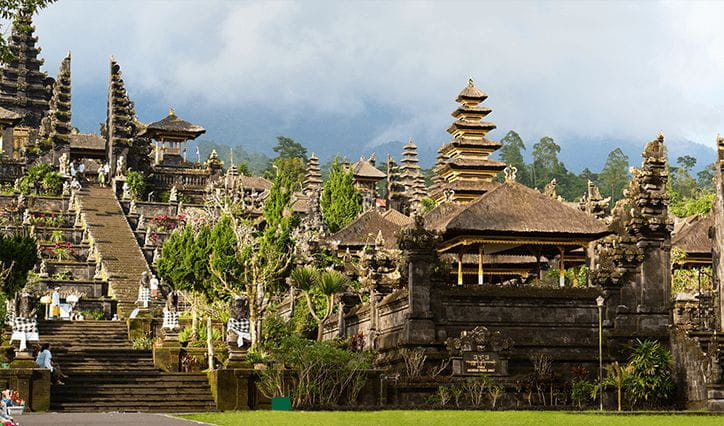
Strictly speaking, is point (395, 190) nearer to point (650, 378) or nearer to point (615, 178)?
point (615, 178)

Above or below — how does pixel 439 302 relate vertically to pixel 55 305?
below

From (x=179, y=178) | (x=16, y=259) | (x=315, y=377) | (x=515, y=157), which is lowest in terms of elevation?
(x=315, y=377)

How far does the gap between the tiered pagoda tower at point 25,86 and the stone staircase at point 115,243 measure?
26.9 meters

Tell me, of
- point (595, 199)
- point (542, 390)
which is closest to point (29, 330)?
point (542, 390)

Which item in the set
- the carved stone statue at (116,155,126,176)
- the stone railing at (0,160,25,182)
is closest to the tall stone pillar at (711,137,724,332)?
the carved stone statue at (116,155,126,176)

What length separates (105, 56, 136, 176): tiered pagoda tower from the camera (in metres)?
84.3

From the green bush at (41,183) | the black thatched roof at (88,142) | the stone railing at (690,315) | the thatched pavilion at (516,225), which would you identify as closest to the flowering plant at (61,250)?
the green bush at (41,183)

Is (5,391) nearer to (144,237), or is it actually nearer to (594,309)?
(594,309)

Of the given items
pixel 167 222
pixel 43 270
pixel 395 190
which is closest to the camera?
pixel 43 270

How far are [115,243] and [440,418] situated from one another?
40.3 meters

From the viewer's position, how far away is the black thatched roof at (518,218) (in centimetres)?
3575

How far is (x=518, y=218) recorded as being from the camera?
3622 cm

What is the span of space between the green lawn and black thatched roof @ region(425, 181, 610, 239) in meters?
10.2

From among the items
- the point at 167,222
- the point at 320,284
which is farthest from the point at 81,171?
the point at 320,284
